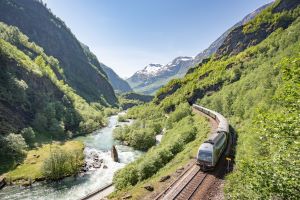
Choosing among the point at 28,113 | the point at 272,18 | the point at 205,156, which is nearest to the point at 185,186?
the point at 205,156

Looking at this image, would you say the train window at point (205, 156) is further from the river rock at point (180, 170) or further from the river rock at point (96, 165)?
the river rock at point (96, 165)

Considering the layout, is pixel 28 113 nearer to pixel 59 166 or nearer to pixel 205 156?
pixel 59 166

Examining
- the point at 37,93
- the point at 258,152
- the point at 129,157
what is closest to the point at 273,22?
the point at 129,157

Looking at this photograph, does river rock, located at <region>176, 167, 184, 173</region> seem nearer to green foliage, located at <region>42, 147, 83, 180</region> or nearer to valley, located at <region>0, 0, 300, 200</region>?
valley, located at <region>0, 0, 300, 200</region>

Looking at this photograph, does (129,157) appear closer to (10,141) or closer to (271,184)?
Answer: (10,141)

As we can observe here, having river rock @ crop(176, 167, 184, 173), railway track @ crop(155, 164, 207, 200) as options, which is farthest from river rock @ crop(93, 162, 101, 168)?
railway track @ crop(155, 164, 207, 200)

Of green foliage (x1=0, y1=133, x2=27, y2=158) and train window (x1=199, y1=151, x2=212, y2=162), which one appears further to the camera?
green foliage (x1=0, y1=133, x2=27, y2=158)

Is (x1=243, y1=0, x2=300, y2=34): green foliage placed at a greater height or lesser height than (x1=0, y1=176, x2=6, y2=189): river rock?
greater

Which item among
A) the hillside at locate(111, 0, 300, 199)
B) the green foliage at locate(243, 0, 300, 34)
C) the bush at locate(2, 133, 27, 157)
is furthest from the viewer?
the green foliage at locate(243, 0, 300, 34)

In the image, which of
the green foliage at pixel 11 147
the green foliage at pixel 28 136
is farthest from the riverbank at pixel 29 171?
the green foliage at pixel 28 136

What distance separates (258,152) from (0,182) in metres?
57.5

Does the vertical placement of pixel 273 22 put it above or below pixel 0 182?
above

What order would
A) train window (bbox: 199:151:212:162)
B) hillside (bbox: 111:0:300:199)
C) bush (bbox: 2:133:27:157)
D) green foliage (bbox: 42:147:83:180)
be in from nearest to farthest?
hillside (bbox: 111:0:300:199)
train window (bbox: 199:151:212:162)
green foliage (bbox: 42:147:83:180)
bush (bbox: 2:133:27:157)

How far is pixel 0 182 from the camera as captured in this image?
56.5 m
